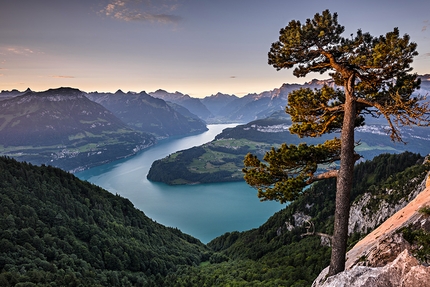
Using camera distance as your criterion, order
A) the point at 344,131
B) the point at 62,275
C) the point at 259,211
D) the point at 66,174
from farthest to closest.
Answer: the point at 259,211, the point at 66,174, the point at 62,275, the point at 344,131

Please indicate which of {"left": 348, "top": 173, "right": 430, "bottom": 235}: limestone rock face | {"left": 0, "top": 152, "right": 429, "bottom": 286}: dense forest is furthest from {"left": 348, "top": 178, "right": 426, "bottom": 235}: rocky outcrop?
{"left": 0, "top": 152, "right": 429, "bottom": 286}: dense forest

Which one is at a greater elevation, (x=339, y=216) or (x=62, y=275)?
(x=339, y=216)

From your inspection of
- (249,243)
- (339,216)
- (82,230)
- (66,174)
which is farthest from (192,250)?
(339,216)

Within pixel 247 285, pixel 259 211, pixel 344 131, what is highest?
pixel 344 131

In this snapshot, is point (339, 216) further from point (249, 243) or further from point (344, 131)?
point (249, 243)

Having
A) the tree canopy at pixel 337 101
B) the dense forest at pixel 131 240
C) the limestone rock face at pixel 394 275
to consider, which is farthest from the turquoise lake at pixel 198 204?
the limestone rock face at pixel 394 275

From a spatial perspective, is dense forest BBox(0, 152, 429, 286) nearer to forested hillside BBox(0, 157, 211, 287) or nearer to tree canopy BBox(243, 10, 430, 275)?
forested hillside BBox(0, 157, 211, 287)

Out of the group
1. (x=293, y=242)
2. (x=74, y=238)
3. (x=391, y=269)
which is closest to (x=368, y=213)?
(x=293, y=242)

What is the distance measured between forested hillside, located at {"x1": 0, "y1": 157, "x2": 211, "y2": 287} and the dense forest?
0.22 meters

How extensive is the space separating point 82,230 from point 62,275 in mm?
22157

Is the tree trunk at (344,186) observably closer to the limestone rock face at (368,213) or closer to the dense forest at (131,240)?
A: the dense forest at (131,240)

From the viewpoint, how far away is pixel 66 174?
327 ft

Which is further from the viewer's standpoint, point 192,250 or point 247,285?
point 192,250

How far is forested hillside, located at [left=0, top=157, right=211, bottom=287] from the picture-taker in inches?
2106
